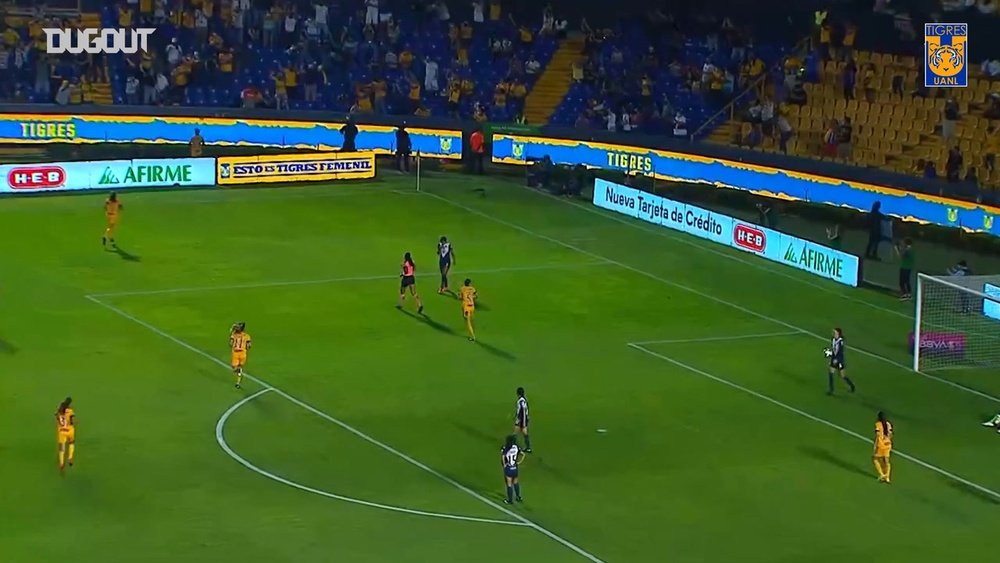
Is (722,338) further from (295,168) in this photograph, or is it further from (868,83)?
(295,168)

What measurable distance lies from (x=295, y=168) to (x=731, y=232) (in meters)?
17.2

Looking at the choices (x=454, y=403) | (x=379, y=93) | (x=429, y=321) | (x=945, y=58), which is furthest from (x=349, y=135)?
(x=454, y=403)

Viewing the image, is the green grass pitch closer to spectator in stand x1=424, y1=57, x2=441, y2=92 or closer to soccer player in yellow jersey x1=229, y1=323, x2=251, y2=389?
soccer player in yellow jersey x1=229, y1=323, x2=251, y2=389

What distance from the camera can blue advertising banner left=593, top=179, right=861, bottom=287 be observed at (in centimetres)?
5406


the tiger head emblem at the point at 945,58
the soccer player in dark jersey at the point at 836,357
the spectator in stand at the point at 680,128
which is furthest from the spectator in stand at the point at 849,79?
the soccer player in dark jersey at the point at 836,357

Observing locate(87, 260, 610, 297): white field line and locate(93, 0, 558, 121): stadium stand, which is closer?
locate(87, 260, 610, 297): white field line

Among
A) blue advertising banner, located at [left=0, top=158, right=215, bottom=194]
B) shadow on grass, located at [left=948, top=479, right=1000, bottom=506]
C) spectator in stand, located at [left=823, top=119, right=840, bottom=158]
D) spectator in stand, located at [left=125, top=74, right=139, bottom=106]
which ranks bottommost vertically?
shadow on grass, located at [left=948, top=479, right=1000, bottom=506]

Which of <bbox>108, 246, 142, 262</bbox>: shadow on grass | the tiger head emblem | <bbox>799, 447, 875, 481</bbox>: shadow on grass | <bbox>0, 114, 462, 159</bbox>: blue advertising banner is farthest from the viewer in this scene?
<bbox>0, 114, 462, 159</bbox>: blue advertising banner

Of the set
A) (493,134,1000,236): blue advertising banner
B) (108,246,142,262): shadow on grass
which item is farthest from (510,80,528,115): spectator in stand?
(108,246,142,262): shadow on grass

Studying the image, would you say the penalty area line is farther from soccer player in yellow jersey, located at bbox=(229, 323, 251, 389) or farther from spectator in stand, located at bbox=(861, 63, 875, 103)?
spectator in stand, located at bbox=(861, 63, 875, 103)

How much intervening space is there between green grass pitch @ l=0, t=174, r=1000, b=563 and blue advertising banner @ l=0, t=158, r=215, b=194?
1.87m

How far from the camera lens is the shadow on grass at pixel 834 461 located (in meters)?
37.1

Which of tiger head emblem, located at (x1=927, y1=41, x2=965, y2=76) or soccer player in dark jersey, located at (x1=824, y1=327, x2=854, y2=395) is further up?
tiger head emblem, located at (x1=927, y1=41, x2=965, y2=76)

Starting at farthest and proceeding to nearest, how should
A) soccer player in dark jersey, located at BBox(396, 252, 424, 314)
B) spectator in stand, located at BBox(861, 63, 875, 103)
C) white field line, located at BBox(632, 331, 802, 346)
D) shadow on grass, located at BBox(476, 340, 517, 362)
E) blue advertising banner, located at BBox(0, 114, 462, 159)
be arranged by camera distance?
blue advertising banner, located at BBox(0, 114, 462, 159) < spectator in stand, located at BBox(861, 63, 875, 103) < soccer player in dark jersey, located at BBox(396, 252, 424, 314) < white field line, located at BBox(632, 331, 802, 346) < shadow on grass, located at BBox(476, 340, 517, 362)
